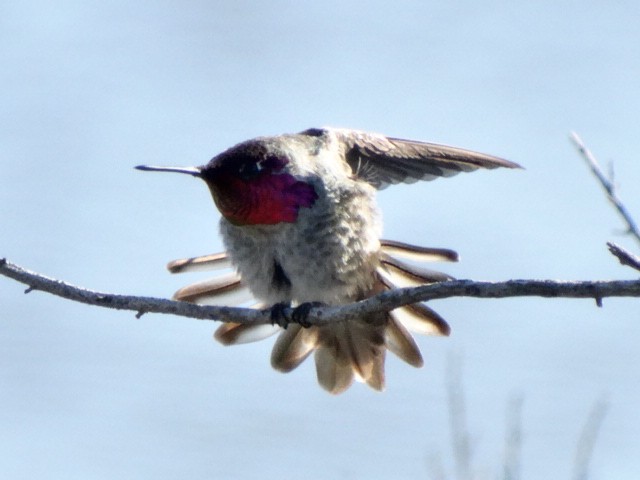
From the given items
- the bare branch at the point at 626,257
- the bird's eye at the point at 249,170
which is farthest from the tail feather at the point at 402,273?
the bare branch at the point at 626,257

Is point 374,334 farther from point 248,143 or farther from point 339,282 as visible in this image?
point 248,143

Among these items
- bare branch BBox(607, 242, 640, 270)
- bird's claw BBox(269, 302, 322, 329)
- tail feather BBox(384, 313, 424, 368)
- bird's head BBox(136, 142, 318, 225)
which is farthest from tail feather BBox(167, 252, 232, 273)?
bare branch BBox(607, 242, 640, 270)

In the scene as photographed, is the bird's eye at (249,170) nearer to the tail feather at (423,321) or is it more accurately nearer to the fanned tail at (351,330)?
the fanned tail at (351,330)

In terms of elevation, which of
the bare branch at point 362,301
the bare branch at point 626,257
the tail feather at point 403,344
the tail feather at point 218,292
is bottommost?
the tail feather at point 403,344

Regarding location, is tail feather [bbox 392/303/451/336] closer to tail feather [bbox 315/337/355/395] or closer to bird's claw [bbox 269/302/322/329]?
tail feather [bbox 315/337/355/395]

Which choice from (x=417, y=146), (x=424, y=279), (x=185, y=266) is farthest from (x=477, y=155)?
(x=185, y=266)
